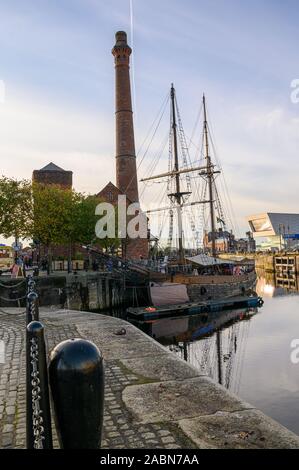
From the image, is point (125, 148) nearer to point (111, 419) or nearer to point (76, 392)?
point (111, 419)

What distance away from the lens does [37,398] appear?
8.59 feet

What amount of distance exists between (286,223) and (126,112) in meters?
109

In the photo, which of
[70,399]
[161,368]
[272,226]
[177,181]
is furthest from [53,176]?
[272,226]

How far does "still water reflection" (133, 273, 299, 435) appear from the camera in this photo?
1245 centimetres

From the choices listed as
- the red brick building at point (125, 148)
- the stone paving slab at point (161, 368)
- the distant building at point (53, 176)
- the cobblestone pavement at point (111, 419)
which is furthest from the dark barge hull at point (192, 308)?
the distant building at point (53, 176)

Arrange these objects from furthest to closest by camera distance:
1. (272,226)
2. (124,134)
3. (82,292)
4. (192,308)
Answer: (272,226)
(124,134)
(82,292)
(192,308)

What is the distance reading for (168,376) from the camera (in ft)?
25.4

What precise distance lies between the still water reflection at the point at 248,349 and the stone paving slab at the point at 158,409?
4.57m

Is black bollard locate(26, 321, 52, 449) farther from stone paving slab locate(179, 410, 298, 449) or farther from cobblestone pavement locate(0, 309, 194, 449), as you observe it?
stone paving slab locate(179, 410, 298, 449)

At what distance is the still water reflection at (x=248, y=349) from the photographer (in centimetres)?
1245

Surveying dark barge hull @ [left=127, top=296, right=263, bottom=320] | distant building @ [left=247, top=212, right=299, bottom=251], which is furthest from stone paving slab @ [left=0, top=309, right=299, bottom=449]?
distant building @ [left=247, top=212, right=299, bottom=251]

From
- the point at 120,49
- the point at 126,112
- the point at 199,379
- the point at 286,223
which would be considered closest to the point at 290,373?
the point at 199,379

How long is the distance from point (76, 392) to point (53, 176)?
5748cm

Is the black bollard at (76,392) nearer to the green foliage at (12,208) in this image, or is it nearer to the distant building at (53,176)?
the green foliage at (12,208)
